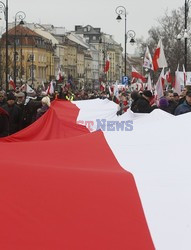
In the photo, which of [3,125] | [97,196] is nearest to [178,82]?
[3,125]

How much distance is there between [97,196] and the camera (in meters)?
4.30

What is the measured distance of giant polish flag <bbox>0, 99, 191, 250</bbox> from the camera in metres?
3.97

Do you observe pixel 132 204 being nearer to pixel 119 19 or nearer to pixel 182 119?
pixel 182 119

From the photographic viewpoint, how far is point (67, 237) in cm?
396

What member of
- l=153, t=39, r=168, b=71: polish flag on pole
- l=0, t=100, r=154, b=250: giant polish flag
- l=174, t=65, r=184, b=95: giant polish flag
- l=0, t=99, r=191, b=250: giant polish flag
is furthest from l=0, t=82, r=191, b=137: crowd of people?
l=0, t=100, r=154, b=250: giant polish flag

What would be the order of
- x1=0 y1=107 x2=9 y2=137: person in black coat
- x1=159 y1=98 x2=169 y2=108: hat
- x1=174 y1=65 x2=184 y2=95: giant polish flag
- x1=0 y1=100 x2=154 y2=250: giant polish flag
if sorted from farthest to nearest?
1. x1=174 y1=65 x2=184 y2=95: giant polish flag
2. x1=159 y1=98 x2=169 y2=108: hat
3. x1=0 y1=107 x2=9 y2=137: person in black coat
4. x1=0 y1=100 x2=154 y2=250: giant polish flag

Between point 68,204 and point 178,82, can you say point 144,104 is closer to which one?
point 178,82

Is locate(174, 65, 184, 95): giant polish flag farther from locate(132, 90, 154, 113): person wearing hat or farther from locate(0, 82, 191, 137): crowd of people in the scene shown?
locate(132, 90, 154, 113): person wearing hat

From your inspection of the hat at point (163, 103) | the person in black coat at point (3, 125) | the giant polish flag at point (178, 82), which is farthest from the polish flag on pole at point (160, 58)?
the person in black coat at point (3, 125)

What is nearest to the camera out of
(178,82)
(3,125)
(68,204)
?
(68,204)

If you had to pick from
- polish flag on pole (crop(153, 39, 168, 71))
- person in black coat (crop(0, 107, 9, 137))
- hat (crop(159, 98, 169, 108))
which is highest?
polish flag on pole (crop(153, 39, 168, 71))

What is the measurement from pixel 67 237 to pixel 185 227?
2.33 ft

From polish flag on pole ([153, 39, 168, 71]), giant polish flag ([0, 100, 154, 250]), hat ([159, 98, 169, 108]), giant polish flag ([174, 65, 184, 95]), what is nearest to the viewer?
giant polish flag ([0, 100, 154, 250])

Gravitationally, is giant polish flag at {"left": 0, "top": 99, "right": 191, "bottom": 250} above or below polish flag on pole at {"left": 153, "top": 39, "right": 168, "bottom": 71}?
below
